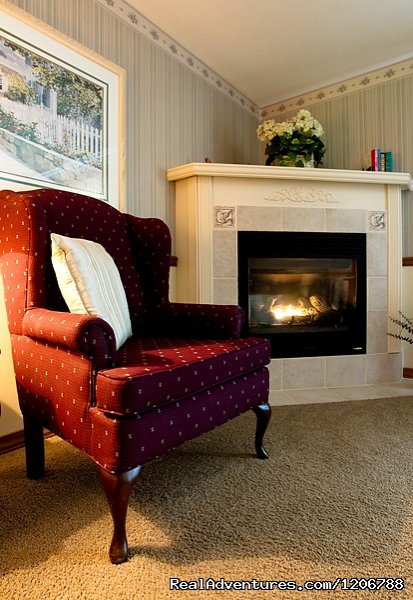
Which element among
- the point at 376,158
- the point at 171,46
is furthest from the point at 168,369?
the point at 376,158

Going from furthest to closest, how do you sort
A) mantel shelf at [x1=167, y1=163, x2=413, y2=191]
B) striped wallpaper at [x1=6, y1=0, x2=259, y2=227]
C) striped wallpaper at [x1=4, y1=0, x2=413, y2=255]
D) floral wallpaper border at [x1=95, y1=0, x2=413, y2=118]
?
mantel shelf at [x1=167, y1=163, x2=413, y2=191] < floral wallpaper border at [x1=95, y1=0, x2=413, y2=118] < striped wallpaper at [x1=4, y1=0, x2=413, y2=255] < striped wallpaper at [x1=6, y1=0, x2=259, y2=227]

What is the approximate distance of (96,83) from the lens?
2.15m

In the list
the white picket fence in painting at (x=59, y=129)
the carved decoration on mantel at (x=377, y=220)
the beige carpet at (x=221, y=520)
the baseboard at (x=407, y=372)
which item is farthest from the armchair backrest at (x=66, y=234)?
the baseboard at (x=407, y=372)

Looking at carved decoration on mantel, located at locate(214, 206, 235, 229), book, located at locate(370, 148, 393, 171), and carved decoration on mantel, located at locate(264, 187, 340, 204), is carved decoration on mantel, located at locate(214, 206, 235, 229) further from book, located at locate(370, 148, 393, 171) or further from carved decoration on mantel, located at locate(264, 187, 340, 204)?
book, located at locate(370, 148, 393, 171)

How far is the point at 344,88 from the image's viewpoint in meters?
3.20

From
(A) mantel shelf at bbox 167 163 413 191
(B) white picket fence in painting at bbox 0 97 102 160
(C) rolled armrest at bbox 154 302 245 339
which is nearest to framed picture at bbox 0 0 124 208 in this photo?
(B) white picket fence in painting at bbox 0 97 102 160

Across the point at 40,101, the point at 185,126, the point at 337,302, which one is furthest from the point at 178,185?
the point at 337,302

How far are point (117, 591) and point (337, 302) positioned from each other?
95.8 inches

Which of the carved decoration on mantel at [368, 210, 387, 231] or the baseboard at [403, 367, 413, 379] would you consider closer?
the carved decoration on mantel at [368, 210, 387, 231]

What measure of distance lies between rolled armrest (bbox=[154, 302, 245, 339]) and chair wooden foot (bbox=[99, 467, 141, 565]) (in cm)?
76

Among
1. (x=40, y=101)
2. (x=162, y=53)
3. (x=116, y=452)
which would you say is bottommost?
(x=116, y=452)

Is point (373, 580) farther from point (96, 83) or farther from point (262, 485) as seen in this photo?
point (96, 83)

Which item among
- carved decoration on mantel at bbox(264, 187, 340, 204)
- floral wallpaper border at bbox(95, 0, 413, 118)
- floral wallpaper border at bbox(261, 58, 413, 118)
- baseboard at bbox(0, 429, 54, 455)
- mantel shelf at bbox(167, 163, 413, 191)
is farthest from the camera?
floral wallpaper border at bbox(261, 58, 413, 118)

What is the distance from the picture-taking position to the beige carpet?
0.97m
